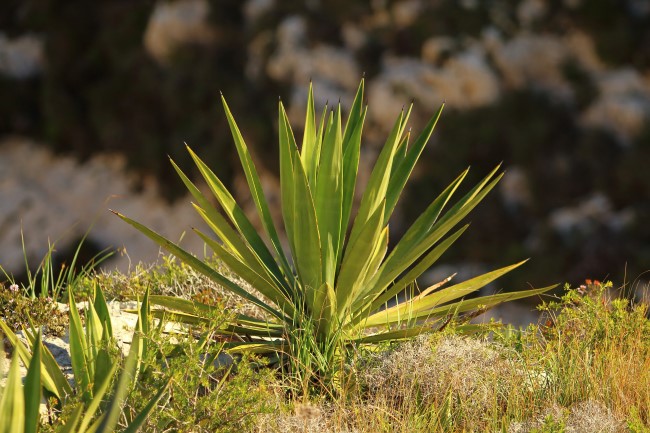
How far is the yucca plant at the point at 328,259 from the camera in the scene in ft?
11.2

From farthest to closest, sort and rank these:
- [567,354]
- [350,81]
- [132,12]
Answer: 1. [132,12]
2. [350,81]
3. [567,354]

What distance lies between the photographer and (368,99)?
45.6ft

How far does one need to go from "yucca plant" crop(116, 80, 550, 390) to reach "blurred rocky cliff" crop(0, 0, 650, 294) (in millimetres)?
7664

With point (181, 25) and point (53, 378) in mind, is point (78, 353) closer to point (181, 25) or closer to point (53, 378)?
point (53, 378)

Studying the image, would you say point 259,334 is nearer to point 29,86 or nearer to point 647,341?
point 647,341

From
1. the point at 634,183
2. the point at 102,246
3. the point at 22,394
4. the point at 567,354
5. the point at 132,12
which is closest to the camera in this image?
the point at 22,394

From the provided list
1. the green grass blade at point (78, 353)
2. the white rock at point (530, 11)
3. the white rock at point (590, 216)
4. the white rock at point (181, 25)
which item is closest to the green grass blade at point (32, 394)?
the green grass blade at point (78, 353)

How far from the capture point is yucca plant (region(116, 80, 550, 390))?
134 inches

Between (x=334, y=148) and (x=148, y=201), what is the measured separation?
12.7 m

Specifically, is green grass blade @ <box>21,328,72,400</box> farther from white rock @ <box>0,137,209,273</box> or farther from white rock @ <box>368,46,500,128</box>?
white rock @ <box>0,137,209,273</box>

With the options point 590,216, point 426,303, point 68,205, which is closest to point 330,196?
point 426,303

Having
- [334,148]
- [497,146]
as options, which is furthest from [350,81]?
[334,148]

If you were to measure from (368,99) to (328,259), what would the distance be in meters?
10.6

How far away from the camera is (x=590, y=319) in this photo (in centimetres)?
366
